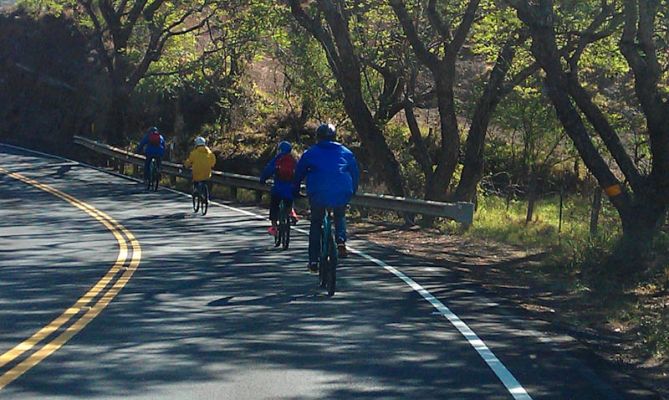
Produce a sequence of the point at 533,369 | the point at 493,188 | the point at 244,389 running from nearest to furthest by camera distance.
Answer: the point at 244,389, the point at 533,369, the point at 493,188

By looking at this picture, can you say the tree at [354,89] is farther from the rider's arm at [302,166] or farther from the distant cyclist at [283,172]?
the rider's arm at [302,166]

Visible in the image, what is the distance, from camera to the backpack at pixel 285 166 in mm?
18141

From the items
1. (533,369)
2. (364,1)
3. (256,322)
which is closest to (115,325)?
(256,322)

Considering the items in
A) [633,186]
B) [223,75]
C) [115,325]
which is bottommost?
[115,325]

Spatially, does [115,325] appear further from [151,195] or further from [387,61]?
[387,61]

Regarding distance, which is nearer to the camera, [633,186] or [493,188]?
[633,186]

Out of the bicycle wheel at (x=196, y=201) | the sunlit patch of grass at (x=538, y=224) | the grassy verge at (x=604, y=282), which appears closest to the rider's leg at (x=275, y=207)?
the grassy verge at (x=604, y=282)

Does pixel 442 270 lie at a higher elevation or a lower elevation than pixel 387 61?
lower

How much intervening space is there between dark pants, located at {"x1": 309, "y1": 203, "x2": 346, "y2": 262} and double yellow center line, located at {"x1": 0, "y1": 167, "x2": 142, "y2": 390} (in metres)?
2.50

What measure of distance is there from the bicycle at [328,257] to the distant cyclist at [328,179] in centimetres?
12

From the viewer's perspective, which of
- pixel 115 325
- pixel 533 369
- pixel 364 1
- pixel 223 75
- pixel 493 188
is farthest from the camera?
pixel 223 75

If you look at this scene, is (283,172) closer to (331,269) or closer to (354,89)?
(331,269)

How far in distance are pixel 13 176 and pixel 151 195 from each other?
Result: 749 centimetres

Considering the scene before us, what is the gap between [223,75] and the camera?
49.3m
